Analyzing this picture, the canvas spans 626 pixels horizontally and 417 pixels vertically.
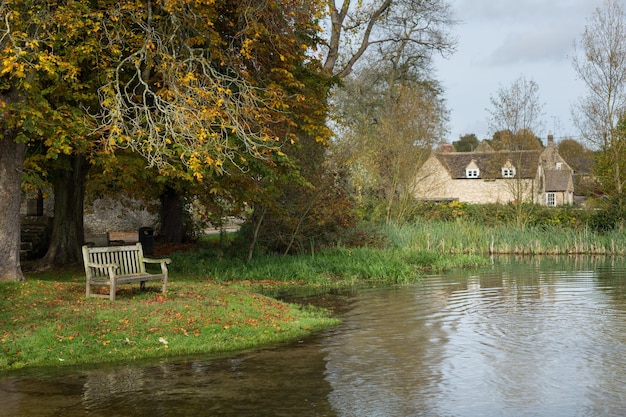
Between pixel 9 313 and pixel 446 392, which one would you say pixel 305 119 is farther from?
pixel 446 392

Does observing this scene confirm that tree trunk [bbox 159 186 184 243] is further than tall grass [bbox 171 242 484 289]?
Yes

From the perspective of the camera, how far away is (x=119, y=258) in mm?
14953

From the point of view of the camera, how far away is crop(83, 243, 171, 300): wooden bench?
14094 millimetres

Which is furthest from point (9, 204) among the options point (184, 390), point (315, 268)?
point (315, 268)

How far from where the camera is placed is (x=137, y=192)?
27750mm

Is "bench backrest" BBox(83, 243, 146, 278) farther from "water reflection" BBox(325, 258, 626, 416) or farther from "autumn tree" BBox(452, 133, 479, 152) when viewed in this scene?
"autumn tree" BBox(452, 133, 479, 152)

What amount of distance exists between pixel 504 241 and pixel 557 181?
170 ft

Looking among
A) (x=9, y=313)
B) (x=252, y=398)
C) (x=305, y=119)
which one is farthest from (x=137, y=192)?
(x=252, y=398)

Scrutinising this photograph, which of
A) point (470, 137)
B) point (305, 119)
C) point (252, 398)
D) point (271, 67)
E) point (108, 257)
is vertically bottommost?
point (252, 398)

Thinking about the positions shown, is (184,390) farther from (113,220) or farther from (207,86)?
(113,220)

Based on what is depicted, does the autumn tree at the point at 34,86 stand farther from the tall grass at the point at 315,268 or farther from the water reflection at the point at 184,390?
the water reflection at the point at 184,390

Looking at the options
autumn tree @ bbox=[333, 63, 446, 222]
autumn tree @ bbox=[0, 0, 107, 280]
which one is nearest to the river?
autumn tree @ bbox=[0, 0, 107, 280]

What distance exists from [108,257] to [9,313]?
2404mm

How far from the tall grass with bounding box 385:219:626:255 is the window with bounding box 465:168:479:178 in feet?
134
